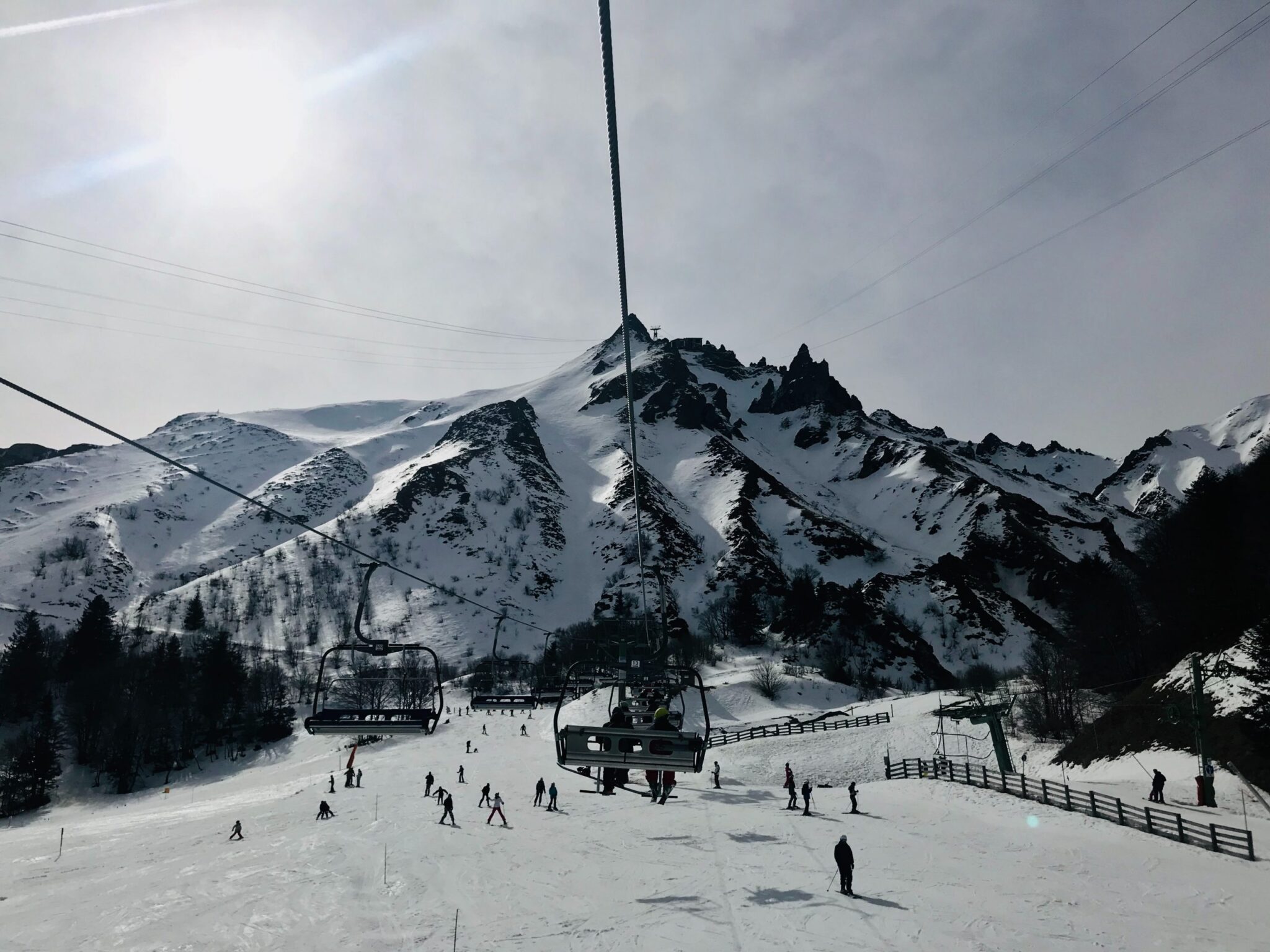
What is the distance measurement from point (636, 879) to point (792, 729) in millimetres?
34769

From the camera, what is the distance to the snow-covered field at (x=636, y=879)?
18.7 m

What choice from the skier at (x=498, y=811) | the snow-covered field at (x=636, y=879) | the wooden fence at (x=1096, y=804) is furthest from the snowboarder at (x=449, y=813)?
the wooden fence at (x=1096, y=804)

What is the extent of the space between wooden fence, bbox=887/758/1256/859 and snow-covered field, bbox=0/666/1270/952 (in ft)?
2.45

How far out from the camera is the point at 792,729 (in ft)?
183

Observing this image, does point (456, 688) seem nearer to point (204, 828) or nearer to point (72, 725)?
point (72, 725)

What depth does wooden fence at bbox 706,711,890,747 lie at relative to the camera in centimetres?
5362

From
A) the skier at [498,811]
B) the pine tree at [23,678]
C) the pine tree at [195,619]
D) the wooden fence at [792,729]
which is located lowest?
the skier at [498,811]

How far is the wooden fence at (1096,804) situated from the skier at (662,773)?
1823 centimetres

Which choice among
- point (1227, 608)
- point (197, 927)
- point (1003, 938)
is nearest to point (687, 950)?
point (1003, 938)

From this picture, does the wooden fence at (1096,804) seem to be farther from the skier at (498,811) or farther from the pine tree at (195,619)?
the pine tree at (195,619)

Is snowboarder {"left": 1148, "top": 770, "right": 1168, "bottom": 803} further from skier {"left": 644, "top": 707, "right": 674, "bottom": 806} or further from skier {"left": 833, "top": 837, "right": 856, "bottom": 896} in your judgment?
skier {"left": 644, "top": 707, "right": 674, "bottom": 806}

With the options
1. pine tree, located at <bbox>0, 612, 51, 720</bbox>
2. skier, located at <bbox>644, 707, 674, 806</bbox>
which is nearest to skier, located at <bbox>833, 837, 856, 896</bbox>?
skier, located at <bbox>644, 707, 674, 806</bbox>

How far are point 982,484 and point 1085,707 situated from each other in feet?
505

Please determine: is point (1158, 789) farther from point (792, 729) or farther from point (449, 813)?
point (449, 813)
